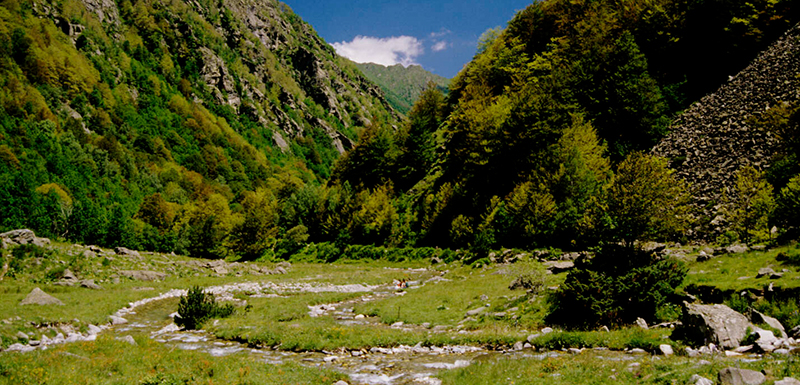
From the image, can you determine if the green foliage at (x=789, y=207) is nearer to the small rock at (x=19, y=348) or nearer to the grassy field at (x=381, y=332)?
the grassy field at (x=381, y=332)

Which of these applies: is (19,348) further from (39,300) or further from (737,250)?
(737,250)

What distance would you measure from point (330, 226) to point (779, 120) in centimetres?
6314

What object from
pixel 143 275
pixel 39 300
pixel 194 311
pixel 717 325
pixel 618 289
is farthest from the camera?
pixel 143 275

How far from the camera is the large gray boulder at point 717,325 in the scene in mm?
10867

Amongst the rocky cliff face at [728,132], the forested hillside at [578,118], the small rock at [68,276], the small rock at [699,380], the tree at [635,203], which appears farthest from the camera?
the forested hillside at [578,118]

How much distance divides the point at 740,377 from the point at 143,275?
45.8 metres

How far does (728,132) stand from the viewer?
34.9 meters

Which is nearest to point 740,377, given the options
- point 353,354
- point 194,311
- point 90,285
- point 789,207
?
point 353,354

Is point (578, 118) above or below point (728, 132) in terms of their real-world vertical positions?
above

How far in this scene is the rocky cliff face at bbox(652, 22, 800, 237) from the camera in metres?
30.0

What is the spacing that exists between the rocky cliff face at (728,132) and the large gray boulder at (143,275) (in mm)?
49265

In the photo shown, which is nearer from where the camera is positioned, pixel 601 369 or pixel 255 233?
pixel 601 369

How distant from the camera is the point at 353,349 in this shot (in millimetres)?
16047

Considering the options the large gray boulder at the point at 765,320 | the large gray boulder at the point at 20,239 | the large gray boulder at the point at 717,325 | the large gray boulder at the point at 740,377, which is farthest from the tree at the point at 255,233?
the large gray boulder at the point at 740,377
